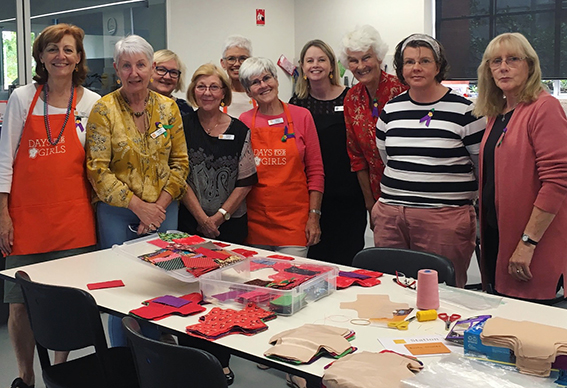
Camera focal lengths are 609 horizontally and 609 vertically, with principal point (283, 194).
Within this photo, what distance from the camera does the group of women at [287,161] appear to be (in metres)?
2.66

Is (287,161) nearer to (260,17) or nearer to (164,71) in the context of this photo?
(164,71)

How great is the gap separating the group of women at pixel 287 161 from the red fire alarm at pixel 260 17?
367 centimetres

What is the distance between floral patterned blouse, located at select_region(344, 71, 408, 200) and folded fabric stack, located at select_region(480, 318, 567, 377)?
71.7 inches

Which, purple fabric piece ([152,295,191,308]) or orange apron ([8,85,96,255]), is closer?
purple fabric piece ([152,295,191,308])

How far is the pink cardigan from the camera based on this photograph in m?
2.53

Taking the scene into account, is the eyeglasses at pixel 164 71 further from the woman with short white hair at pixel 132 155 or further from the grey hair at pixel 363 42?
the grey hair at pixel 363 42

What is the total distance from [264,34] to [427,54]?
4510 millimetres

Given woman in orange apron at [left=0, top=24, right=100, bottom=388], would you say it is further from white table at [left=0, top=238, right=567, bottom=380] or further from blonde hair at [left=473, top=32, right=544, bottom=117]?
blonde hair at [left=473, top=32, right=544, bottom=117]

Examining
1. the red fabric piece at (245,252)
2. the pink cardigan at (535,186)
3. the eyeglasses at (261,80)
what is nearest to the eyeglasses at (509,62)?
the pink cardigan at (535,186)

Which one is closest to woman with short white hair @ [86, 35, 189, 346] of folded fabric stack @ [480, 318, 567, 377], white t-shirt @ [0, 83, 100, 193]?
white t-shirt @ [0, 83, 100, 193]

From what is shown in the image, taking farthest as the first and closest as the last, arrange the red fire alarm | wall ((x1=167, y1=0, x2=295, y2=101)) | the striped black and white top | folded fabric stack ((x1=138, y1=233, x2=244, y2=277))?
the red fire alarm < wall ((x1=167, y1=0, x2=295, y2=101)) < the striped black and white top < folded fabric stack ((x1=138, y1=233, x2=244, y2=277))

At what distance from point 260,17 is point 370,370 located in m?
6.09

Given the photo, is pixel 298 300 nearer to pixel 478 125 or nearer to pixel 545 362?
pixel 545 362

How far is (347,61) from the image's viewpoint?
346 centimetres
